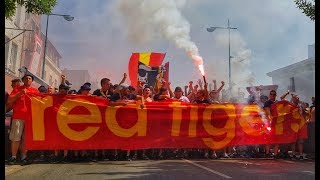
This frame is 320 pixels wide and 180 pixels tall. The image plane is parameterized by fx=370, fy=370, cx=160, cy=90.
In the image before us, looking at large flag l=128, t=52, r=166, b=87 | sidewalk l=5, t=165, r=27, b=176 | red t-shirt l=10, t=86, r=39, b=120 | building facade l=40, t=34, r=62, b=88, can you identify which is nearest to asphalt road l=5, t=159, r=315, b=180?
sidewalk l=5, t=165, r=27, b=176

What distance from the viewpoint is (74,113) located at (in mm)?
9680

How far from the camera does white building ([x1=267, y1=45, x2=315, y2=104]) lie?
127ft

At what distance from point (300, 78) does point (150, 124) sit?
3502 centimetres

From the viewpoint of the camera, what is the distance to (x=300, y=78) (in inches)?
1626

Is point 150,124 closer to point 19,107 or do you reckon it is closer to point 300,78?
point 19,107

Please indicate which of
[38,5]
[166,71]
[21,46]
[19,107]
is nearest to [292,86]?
[166,71]

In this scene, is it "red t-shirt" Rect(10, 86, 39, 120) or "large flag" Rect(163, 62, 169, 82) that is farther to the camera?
"large flag" Rect(163, 62, 169, 82)

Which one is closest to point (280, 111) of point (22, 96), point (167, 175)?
point (167, 175)

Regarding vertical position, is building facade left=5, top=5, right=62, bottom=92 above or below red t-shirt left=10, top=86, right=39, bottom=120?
above

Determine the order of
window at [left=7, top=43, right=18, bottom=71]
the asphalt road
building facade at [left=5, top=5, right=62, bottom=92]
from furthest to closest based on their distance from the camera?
window at [left=7, top=43, right=18, bottom=71], building facade at [left=5, top=5, right=62, bottom=92], the asphalt road

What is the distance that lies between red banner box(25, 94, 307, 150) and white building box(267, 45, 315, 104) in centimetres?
2909

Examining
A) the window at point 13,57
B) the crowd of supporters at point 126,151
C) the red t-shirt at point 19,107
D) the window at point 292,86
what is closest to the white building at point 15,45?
the window at point 13,57

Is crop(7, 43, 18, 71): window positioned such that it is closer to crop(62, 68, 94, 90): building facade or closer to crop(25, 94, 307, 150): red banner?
crop(25, 94, 307, 150): red banner

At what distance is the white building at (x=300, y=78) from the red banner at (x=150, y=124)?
29.1 metres
